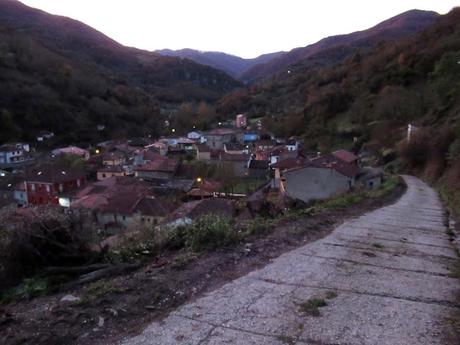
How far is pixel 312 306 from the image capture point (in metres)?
4.50

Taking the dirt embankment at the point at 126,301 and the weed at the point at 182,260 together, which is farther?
the weed at the point at 182,260

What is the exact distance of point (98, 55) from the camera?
15588 centimetres

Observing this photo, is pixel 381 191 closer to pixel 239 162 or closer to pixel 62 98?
pixel 239 162

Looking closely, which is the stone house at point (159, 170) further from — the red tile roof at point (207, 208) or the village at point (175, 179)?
the red tile roof at point (207, 208)

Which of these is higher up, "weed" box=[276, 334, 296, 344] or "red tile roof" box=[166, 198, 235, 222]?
"weed" box=[276, 334, 296, 344]

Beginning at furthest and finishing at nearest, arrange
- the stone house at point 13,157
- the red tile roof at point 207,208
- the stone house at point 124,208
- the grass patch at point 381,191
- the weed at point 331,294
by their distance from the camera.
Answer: the stone house at point 13,157, the stone house at point 124,208, the red tile roof at point 207,208, the grass patch at point 381,191, the weed at point 331,294

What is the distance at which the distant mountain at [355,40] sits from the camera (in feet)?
425

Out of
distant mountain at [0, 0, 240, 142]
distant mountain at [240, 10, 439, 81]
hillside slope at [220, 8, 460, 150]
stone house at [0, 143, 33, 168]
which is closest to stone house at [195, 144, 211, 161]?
hillside slope at [220, 8, 460, 150]

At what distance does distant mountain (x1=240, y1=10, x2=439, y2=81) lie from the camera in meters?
130

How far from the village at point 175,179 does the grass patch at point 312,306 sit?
121 inches

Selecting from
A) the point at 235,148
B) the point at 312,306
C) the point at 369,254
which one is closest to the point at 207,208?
the point at 369,254

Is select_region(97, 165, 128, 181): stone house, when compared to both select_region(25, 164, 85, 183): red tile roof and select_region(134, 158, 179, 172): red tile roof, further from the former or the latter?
select_region(25, 164, 85, 183): red tile roof

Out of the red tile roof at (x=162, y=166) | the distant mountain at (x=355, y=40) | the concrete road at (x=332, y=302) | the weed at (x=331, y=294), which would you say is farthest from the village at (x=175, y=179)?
the distant mountain at (x=355, y=40)

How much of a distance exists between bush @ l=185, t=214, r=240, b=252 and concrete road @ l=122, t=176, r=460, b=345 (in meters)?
0.85
